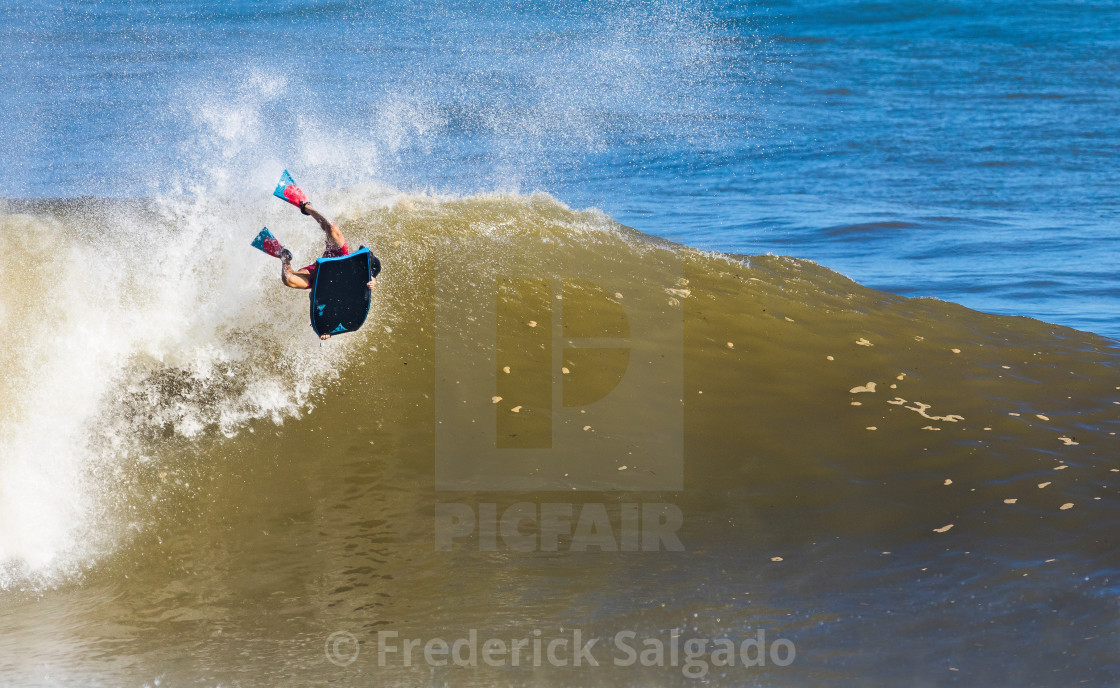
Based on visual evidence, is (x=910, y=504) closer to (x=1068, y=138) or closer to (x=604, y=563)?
(x=604, y=563)

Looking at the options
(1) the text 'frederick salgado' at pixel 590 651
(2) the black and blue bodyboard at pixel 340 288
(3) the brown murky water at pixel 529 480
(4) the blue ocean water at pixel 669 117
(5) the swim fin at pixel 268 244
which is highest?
(4) the blue ocean water at pixel 669 117

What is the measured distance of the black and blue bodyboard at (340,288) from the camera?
20.0 ft

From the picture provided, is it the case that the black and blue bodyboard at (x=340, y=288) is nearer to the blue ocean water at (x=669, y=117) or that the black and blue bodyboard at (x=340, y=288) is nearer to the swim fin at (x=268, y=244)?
the swim fin at (x=268, y=244)

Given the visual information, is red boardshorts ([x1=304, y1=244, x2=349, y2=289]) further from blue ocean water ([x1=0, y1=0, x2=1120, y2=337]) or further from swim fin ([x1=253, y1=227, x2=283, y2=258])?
blue ocean water ([x1=0, y1=0, x2=1120, y2=337])

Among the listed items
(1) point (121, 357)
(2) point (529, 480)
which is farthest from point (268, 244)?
(2) point (529, 480)

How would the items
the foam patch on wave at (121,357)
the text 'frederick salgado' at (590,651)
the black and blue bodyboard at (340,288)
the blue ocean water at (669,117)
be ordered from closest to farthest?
1. the text 'frederick salgado' at (590,651)
2. the black and blue bodyboard at (340,288)
3. the foam patch on wave at (121,357)
4. the blue ocean water at (669,117)

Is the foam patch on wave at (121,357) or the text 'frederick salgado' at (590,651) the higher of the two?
the foam patch on wave at (121,357)

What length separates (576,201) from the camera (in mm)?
16609

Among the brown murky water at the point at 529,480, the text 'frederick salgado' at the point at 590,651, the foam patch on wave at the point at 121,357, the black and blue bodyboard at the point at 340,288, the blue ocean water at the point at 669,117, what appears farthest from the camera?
the blue ocean water at the point at 669,117

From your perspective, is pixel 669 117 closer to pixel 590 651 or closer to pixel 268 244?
pixel 268 244

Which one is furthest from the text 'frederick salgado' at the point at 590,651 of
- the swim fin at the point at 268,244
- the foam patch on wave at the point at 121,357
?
the swim fin at the point at 268,244

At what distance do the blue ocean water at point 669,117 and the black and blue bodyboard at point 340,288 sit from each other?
3306 millimetres

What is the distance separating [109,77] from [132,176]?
9.67 metres

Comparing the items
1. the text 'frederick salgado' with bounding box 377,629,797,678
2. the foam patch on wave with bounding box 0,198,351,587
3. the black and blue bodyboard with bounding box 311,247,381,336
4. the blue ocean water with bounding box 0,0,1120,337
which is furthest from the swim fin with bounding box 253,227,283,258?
the blue ocean water with bounding box 0,0,1120,337
